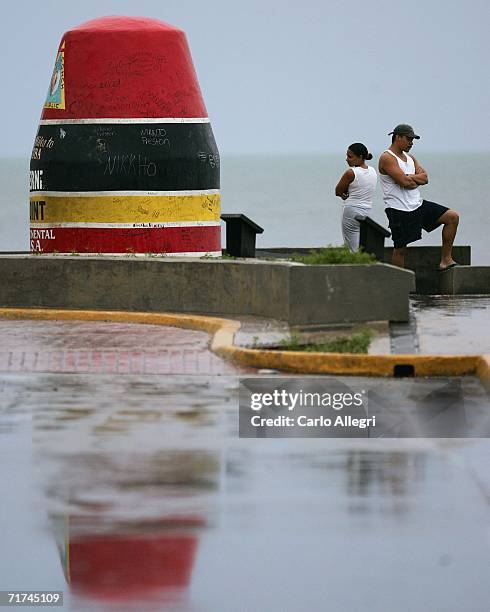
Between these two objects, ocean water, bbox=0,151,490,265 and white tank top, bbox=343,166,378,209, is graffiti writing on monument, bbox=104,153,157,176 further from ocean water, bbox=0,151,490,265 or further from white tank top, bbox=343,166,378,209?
ocean water, bbox=0,151,490,265

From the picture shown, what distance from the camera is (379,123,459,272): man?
63.9 feet

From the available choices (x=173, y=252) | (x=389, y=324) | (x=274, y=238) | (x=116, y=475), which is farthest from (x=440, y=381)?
(x=274, y=238)

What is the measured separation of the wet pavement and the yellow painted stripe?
7224 millimetres

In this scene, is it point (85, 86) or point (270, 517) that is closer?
point (270, 517)

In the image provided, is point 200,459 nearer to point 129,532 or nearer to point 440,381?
point 129,532

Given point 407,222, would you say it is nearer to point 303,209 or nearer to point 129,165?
point 129,165

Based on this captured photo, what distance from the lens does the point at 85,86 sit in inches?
783

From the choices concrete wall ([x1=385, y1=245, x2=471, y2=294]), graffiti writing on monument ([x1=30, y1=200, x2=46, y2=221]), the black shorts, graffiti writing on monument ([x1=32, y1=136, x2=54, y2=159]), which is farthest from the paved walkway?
concrete wall ([x1=385, y1=245, x2=471, y2=294])

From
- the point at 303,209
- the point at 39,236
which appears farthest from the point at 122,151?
the point at 303,209

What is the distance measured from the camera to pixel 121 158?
1964cm

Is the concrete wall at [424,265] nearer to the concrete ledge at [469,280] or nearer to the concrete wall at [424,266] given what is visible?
the concrete wall at [424,266]

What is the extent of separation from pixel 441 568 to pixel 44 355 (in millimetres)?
7809

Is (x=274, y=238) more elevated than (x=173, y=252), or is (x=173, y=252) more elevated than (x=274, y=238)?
(x=173, y=252)

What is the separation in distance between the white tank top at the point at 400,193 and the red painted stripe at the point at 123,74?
2.36 metres
